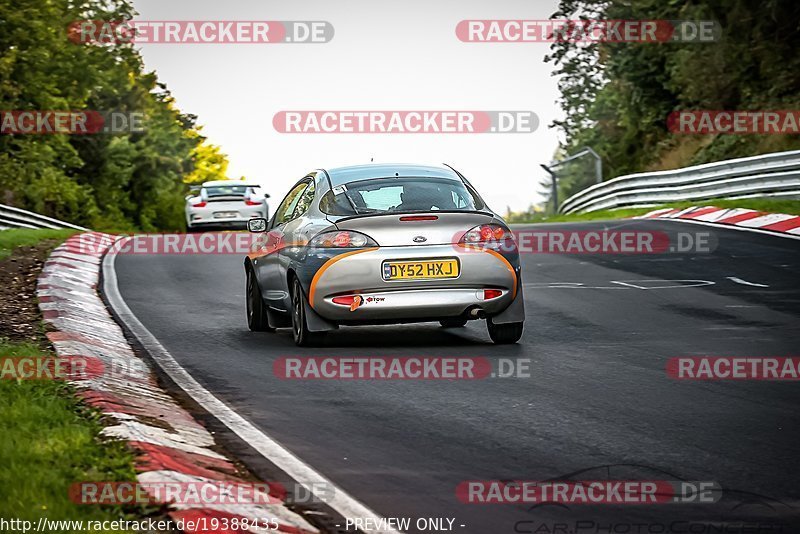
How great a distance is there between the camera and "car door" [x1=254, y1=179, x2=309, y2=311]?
11.7 meters

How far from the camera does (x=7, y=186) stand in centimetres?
5069

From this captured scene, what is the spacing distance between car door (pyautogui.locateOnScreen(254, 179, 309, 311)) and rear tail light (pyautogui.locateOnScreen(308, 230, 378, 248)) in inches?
36.1

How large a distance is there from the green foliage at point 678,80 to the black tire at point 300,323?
2314 centimetres

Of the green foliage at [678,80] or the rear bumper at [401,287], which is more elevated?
the green foliage at [678,80]

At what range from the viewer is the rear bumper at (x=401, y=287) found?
10391mm

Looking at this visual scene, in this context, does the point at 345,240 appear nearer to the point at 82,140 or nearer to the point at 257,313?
the point at 257,313

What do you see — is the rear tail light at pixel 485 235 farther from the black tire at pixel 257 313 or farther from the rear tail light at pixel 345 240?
the black tire at pixel 257 313

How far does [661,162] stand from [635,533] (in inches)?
1556

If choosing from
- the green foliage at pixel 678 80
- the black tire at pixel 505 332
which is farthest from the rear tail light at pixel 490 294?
the green foliage at pixel 678 80

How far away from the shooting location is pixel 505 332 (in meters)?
10.9

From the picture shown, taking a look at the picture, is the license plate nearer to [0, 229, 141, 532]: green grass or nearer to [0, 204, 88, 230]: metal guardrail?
[0, 229, 141, 532]: green grass

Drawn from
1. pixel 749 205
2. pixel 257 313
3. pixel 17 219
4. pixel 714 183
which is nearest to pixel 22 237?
pixel 17 219

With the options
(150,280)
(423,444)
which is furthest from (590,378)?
(150,280)

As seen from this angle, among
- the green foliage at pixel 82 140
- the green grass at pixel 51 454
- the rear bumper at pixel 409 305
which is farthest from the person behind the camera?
the green foliage at pixel 82 140
